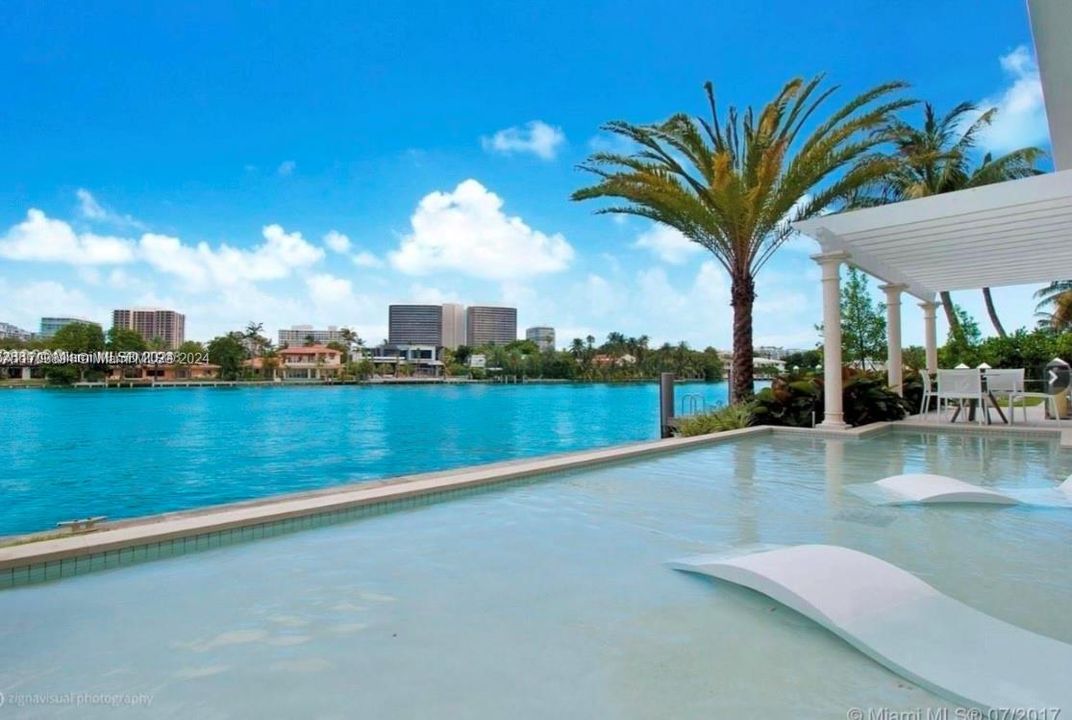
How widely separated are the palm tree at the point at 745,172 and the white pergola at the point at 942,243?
5.19 feet

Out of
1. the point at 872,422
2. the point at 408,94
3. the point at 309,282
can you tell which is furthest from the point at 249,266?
the point at 872,422

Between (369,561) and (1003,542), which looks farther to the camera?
(1003,542)

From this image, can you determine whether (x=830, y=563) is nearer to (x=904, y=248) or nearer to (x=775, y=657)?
(x=775, y=657)

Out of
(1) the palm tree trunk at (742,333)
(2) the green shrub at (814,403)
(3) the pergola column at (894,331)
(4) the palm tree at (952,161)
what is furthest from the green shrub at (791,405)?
(4) the palm tree at (952,161)

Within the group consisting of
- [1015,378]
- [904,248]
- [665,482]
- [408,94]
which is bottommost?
[665,482]

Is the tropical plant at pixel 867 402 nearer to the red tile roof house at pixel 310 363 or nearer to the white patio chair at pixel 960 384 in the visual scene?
the white patio chair at pixel 960 384

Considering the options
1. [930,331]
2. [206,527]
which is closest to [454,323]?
[930,331]

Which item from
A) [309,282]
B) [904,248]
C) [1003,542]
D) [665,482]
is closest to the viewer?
[1003,542]

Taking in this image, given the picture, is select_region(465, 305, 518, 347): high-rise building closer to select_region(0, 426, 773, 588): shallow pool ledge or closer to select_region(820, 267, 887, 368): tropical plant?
select_region(820, 267, 887, 368): tropical plant

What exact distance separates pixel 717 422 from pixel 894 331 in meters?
5.38

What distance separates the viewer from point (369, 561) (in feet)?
9.96

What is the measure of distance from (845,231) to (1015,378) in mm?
3960

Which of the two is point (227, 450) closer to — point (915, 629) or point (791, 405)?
point (791, 405)

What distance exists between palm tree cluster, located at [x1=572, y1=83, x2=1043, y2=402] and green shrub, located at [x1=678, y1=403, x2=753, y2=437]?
1.45 metres
